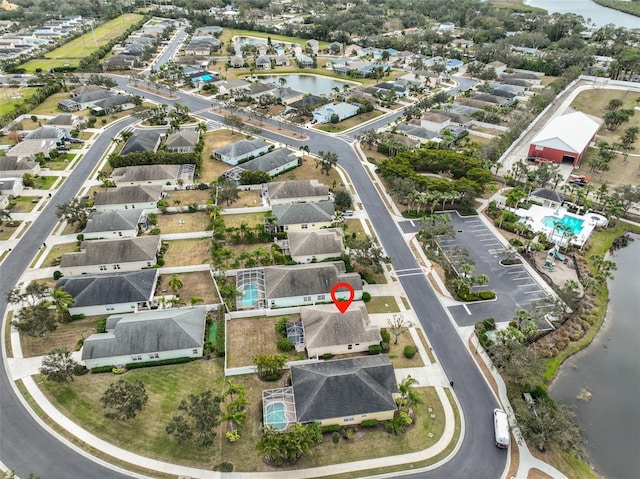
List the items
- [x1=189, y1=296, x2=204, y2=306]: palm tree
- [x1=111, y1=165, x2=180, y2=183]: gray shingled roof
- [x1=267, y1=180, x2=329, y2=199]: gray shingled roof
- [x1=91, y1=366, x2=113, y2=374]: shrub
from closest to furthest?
[x1=91, y1=366, x2=113, y2=374]: shrub
[x1=189, y1=296, x2=204, y2=306]: palm tree
[x1=267, y1=180, x2=329, y2=199]: gray shingled roof
[x1=111, y1=165, x2=180, y2=183]: gray shingled roof

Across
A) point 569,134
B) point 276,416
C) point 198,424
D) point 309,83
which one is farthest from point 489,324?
point 309,83

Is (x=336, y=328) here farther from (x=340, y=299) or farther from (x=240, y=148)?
(x=240, y=148)

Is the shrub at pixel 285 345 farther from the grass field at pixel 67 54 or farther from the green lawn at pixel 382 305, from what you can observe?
the grass field at pixel 67 54

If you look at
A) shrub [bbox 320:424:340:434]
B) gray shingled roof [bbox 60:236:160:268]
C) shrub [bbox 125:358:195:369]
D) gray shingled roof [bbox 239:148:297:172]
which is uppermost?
gray shingled roof [bbox 239:148:297:172]

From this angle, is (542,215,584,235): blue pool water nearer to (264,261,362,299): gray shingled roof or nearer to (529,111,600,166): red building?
(529,111,600,166): red building

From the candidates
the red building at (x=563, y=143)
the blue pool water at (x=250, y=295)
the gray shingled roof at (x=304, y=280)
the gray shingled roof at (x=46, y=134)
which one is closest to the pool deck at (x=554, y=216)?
the red building at (x=563, y=143)

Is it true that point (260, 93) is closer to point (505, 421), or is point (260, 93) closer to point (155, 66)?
point (155, 66)

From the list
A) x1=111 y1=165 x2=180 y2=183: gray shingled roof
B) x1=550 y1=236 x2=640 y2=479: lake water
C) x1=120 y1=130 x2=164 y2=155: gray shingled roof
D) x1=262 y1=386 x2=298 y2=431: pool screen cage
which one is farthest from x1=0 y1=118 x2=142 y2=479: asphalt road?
x1=120 y1=130 x2=164 y2=155: gray shingled roof
